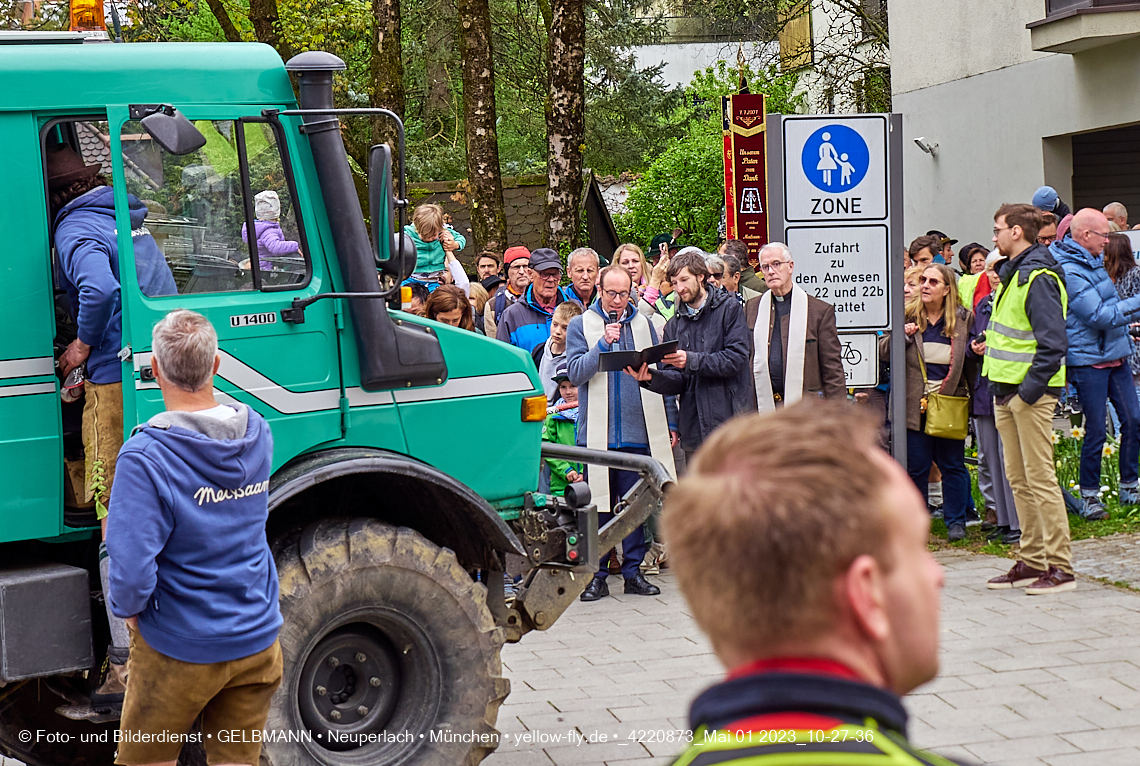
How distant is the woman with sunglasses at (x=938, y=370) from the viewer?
31.3ft

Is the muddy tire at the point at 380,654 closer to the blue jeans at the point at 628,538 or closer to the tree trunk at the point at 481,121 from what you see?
the blue jeans at the point at 628,538

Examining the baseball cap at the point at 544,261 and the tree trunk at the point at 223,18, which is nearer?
the baseball cap at the point at 544,261

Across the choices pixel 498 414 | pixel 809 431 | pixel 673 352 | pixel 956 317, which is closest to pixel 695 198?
pixel 956 317

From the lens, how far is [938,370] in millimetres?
9680

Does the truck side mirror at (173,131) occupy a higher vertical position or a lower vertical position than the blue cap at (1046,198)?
higher

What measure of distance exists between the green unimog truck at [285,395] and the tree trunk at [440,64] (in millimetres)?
22309

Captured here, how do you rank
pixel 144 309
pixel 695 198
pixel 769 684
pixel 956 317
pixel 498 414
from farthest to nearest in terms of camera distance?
pixel 695 198
pixel 956 317
pixel 498 414
pixel 144 309
pixel 769 684

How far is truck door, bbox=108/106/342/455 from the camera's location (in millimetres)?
4609

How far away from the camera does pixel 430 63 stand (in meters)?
31.2

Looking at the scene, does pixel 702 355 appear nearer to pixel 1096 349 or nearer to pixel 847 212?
pixel 847 212

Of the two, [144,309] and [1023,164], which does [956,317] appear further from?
[1023,164]

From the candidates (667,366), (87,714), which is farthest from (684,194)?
(87,714)

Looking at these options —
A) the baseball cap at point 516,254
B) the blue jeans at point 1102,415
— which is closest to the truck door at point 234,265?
the baseball cap at point 516,254

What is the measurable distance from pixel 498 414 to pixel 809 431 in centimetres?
392
